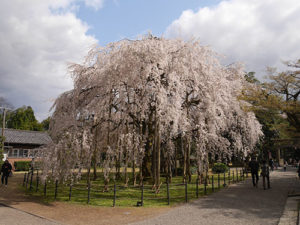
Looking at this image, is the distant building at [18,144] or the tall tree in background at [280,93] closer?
the tall tree in background at [280,93]

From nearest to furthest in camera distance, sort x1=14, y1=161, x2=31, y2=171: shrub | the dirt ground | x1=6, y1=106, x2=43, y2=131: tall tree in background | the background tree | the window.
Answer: the dirt ground
the background tree
x1=14, y1=161, x2=31, y2=171: shrub
the window
x1=6, y1=106, x2=43, y2=131: tall tree in background

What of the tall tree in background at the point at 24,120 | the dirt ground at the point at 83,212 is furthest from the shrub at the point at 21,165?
the tall tree in background at the point at 24,120

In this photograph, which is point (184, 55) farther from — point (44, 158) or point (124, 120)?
point (44, 158)

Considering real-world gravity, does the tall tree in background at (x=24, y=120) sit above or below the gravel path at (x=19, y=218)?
above

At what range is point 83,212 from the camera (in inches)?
330

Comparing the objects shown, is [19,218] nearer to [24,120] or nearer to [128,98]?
[128,98]

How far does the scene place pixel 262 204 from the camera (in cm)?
→ 921

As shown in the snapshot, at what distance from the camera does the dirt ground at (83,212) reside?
24.3 feet

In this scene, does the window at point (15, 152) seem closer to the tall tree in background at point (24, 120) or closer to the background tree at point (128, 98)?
the background tree at point (128, 98)

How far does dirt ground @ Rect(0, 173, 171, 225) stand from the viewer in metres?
7.41

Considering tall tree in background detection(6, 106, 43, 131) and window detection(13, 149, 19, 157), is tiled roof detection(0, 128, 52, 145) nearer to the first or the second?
window detection(13, 149, 19, 157)

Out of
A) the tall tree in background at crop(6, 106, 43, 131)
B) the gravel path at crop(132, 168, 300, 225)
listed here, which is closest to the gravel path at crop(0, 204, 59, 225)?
the gravel path at crop(132, 168, 300, 225)

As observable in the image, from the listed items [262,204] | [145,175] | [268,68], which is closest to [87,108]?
[145,175]

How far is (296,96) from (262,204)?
6915 millimetres
